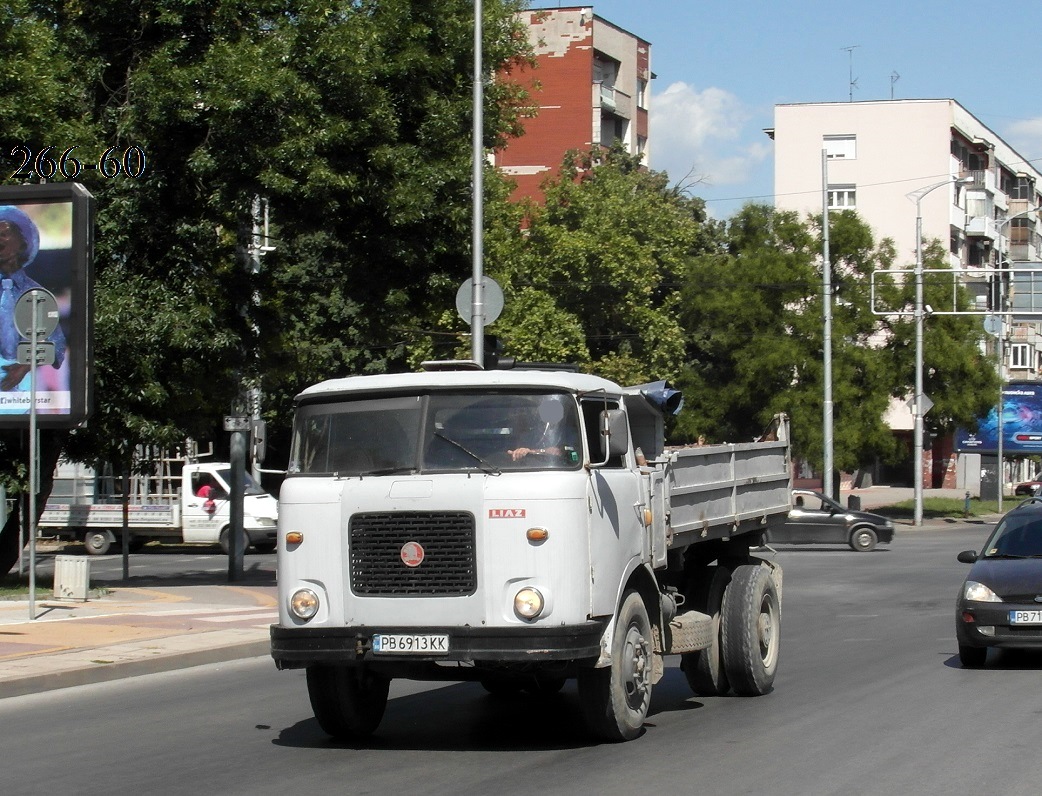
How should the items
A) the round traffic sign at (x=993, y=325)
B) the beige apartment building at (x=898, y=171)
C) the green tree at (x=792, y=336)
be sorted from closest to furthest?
the green tree at (x=792, y=336), the round traffic sign at (x=993, y=325), the beige apartment building at (x=898, y=171)

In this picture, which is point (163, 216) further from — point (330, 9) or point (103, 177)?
point (330, 9)

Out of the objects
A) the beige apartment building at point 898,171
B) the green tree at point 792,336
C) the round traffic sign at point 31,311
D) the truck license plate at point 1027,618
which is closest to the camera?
the truck license plate at point 1027,618

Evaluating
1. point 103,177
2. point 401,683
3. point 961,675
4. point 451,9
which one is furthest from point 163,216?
point 961,675

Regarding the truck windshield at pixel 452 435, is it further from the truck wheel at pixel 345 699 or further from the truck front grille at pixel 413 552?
the truck wheel at pixel 345 699

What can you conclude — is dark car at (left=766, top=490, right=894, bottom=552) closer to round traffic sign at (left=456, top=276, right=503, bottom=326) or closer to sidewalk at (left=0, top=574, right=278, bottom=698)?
round traffic sign at (left=456, top=276, right=503, bottom=326)

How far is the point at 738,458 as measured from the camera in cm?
1257

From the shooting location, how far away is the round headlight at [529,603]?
883cm

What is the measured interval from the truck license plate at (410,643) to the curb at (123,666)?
4814mm

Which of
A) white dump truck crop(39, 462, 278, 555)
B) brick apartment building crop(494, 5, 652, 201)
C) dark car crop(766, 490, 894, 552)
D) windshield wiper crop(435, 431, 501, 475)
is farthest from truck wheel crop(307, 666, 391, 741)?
brick apartment building crop(494, 5, 652, 201)

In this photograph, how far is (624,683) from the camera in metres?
9.44

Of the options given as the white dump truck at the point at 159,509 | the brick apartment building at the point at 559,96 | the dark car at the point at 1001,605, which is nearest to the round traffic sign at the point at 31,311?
the dark car at the point at 1001,605

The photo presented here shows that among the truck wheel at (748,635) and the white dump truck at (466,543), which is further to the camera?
the truck wheel at (748,635)

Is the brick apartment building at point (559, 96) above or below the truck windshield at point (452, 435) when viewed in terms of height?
above

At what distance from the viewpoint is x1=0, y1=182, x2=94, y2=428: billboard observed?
65.5ft
